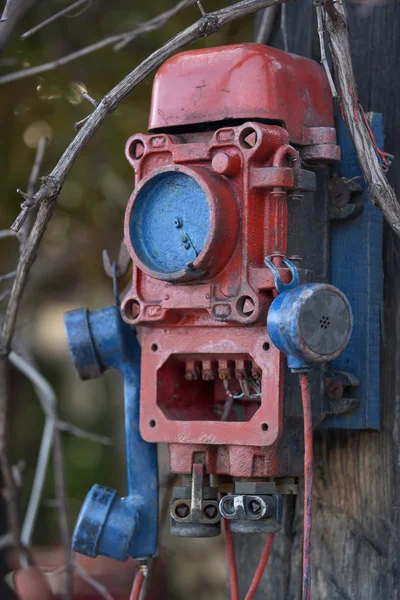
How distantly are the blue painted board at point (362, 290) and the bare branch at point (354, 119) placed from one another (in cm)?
12

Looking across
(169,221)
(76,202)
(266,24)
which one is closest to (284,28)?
(266,24)

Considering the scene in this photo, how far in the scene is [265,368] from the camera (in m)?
1.38

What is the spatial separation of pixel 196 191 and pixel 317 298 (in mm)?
246

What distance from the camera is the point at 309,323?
128 centimetres

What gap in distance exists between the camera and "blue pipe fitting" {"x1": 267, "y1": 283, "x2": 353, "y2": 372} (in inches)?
50.1

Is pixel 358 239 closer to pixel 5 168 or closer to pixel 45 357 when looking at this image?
pixel 5 168

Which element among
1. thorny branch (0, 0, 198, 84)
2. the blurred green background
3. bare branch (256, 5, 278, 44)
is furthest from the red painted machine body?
the blurred green background

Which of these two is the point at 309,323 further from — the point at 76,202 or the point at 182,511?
the point at 76,202

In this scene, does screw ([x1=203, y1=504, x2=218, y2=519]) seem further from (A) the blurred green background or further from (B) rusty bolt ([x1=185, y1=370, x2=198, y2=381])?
(A) the blurred green background

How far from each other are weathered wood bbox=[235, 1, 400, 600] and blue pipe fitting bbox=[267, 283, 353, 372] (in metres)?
0.22

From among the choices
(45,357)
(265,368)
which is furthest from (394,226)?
(45,357)

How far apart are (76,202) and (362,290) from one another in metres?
1.32

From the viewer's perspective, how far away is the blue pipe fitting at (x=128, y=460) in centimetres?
152

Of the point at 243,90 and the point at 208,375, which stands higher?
the point at 243,90
